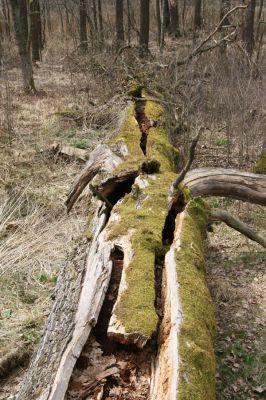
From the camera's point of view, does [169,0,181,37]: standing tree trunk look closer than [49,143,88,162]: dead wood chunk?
No

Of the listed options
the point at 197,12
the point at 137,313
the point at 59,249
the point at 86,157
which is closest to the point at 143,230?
the point at 137,313

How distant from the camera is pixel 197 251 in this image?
3.16 m

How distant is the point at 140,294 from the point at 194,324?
0.35 meters

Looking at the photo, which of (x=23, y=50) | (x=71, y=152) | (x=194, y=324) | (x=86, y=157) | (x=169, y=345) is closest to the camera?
(x=169, y=345)

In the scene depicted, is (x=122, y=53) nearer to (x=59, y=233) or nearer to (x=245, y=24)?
(x=245, y=24)

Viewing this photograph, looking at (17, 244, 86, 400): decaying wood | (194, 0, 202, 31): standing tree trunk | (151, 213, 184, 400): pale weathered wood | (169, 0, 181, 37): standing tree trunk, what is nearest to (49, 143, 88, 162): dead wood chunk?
(17, 244, 86, 400): decaying wood

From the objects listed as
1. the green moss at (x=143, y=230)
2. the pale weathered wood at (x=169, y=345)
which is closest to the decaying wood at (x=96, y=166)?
the green moss at (x=143, y=230)

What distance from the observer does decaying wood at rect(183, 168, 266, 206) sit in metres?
4.34

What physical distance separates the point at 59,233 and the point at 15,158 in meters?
2.33

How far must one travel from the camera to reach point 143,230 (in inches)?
125

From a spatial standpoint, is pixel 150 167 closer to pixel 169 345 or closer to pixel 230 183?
pixel 230 183

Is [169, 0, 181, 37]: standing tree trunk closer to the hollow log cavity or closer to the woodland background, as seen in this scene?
the woodland background

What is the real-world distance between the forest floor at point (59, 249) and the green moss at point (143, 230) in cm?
52

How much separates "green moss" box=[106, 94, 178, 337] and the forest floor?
1.72 ft
